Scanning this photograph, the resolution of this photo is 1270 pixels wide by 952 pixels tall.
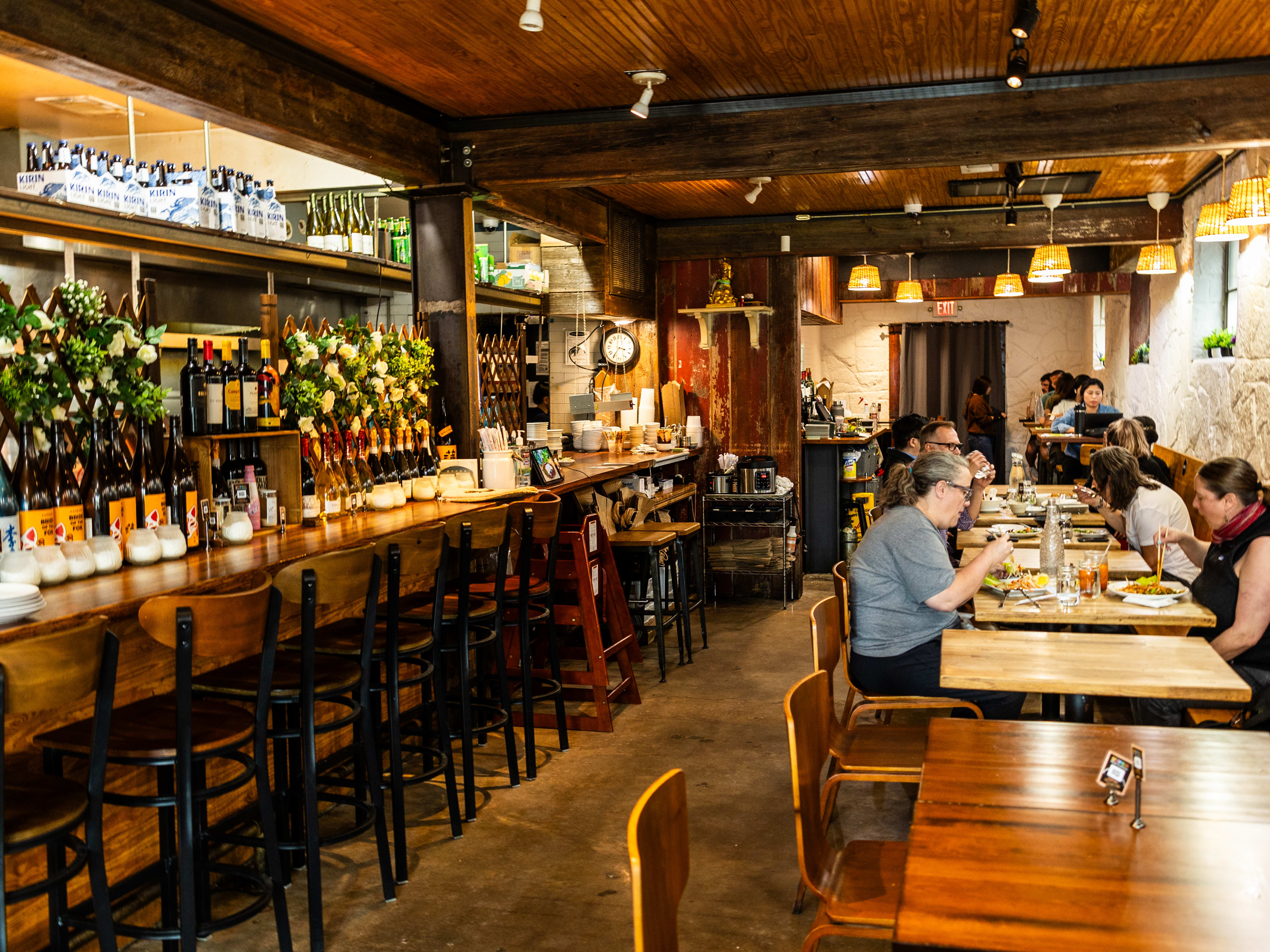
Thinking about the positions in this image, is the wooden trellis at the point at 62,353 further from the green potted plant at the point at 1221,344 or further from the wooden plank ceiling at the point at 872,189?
the green potted plant at the point at 1221,344

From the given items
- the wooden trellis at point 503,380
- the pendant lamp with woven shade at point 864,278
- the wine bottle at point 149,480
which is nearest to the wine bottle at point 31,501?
the wine bottle at point 149,480

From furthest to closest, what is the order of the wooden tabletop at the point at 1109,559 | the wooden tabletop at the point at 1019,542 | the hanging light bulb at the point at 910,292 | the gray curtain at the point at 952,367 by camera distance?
the gray curtain at the point at 952,367 → the hanging light bulb at the point at 910,292 → the wooden tabletop at the point at 1019,542 → the wooden tabletop at the point at 1109,559

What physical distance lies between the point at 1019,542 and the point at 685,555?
9.72 ft

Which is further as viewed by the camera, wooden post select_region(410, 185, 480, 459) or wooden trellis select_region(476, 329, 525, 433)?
wooden trellis select_region(476, 329, 525, 433)

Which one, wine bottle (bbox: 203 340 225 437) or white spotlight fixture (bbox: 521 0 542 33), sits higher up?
white spotlight fixture (bbox: 521 0 542 33)

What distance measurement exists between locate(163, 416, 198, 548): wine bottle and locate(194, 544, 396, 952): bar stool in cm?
54

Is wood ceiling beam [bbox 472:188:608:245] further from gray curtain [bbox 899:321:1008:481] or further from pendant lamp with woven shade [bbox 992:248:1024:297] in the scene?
gray curtain [bbox 899:321:1008:481]

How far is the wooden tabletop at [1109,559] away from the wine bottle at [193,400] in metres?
3.11

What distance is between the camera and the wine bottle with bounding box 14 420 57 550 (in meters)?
3.15

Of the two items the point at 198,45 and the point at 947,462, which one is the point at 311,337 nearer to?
the point at 198,45

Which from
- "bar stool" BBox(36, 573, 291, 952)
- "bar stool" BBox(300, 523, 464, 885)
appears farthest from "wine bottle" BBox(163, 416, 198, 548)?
"bar stool" BBox(36, 573, 291, 952)

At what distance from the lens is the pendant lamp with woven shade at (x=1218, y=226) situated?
6055 mm

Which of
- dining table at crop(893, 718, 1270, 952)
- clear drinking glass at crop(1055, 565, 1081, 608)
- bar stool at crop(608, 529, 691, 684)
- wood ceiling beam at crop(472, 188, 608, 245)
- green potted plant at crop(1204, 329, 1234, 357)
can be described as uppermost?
wood ceiling beam at crop(472, 188, 608, 245)

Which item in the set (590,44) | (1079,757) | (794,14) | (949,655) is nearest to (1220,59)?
(794,14)
